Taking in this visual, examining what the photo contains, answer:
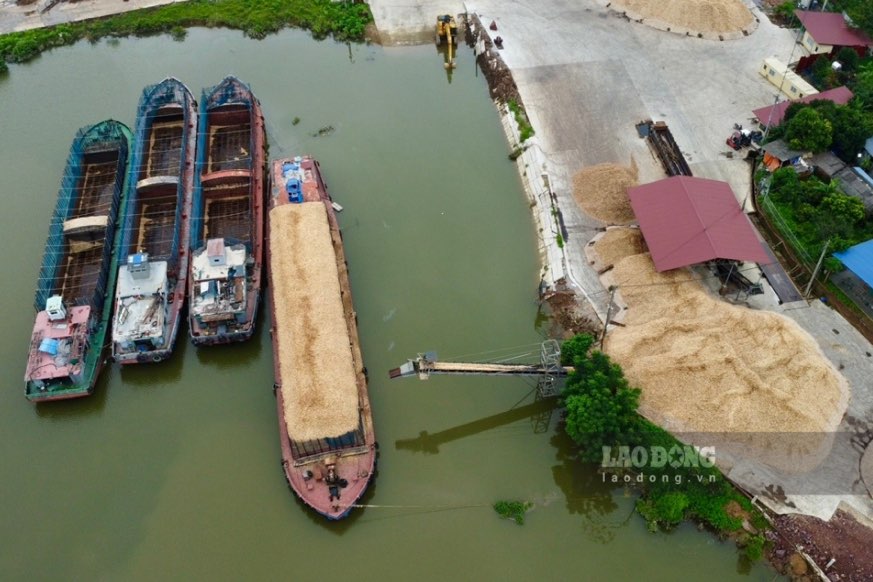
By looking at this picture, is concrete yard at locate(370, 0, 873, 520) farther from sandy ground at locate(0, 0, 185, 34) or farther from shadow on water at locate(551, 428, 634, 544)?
sandy ground at locate(0, 0, 185, 34)

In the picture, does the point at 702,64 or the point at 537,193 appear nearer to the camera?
the point at 537,193

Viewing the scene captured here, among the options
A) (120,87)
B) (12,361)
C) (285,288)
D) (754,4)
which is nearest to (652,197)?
(285,288)

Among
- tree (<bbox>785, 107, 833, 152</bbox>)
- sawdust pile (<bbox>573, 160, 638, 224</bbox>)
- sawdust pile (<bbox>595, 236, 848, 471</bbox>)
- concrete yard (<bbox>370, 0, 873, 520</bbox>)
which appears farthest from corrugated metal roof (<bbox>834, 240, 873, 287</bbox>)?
sawdust pile (<bbox>573, 160, 638, 224</bbox>)

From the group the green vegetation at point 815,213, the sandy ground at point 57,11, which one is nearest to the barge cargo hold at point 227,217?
the sandy ground at point 57,11

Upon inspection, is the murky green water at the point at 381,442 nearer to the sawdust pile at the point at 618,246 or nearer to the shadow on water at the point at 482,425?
the shadow on water at the point at 482,425

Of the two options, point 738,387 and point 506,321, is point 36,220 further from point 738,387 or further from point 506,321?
point 738,387

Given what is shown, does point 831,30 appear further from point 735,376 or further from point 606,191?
point 735,376
